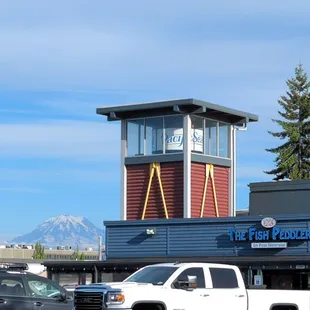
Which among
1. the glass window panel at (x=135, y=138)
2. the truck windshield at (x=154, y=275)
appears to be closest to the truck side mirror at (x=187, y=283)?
the truck windshield at (x=154, y=275)

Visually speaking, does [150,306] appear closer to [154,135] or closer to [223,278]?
[223,278]

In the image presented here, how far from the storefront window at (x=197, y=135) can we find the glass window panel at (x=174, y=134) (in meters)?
0.54

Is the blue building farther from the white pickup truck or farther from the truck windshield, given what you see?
the truck windshield

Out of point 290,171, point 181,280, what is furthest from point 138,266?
point 290,171

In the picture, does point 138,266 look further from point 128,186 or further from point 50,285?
point 50,285

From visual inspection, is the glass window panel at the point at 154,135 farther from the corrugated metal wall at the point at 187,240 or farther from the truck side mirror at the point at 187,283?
the truck side mirror at the point at 187,283

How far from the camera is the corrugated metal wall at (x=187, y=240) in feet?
111

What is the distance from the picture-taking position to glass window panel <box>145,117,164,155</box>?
3944 centimetres

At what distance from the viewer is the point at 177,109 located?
3847 cm

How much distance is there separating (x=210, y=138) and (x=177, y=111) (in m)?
2.43

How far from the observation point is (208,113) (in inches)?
1580

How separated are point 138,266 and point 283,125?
28.1 metres

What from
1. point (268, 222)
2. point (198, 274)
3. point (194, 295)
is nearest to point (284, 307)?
point (198, 274)

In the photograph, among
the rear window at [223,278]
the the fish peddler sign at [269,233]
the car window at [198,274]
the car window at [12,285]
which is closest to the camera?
the car window at [198,274]
